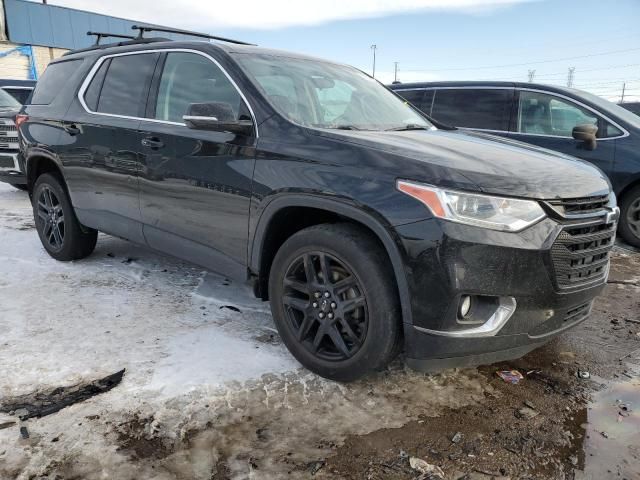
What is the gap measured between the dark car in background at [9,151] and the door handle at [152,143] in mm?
4762

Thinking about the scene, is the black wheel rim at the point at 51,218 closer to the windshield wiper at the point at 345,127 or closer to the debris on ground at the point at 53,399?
the debris on ground at the point at 53,399

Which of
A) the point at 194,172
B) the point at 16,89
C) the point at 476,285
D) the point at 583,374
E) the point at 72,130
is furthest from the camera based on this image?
the point at 16,89

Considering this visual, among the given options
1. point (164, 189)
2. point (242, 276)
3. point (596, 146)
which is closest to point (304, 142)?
point (242, 276)

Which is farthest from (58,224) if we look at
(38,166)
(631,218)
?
(631,218)

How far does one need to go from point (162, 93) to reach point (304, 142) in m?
1.45

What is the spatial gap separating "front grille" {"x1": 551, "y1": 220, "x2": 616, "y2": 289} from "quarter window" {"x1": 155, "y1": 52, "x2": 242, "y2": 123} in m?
1.93

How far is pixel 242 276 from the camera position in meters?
3.13

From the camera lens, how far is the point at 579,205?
246 centimetres

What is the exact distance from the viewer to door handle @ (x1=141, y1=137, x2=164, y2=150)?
11.3 ft

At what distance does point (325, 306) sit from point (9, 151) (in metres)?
7.31

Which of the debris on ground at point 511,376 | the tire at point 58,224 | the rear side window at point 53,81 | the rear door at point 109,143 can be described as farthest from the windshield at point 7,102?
the debris on ground at point 511,376

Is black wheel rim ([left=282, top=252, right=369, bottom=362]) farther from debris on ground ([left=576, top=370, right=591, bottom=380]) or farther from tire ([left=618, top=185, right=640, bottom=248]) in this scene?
tire ([left=618, top=185, right=640, bottom=248])

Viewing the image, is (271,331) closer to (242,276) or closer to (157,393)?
(242,276)

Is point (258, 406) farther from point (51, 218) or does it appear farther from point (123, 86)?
point (51, 218)
